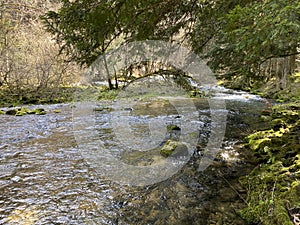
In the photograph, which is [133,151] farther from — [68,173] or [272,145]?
[272,145]

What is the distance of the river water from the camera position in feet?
9.68

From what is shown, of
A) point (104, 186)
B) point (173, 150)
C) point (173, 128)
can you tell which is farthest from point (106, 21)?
point (173, 128)

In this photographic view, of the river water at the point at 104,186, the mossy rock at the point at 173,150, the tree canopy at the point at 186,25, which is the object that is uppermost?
the tree canopy at the point at 186,25

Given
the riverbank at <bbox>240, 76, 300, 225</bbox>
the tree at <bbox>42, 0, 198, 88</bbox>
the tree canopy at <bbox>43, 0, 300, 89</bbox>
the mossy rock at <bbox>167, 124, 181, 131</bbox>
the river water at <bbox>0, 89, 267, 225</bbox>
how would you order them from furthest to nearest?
the mossy rock at <bbox>167, 124, 181, 131</bbox>, the tree at <bbox>42, 0, 198, 88</bbox>, the tree canopy at <bbox>43, 0, 300, 89</bbox>, the river water at <bbox>0, 89, 267, 225</bbox>, the riverbank at <bbox>240, 76, 300, 225</bbox>

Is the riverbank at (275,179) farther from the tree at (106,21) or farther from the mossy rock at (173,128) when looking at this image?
the tree at (106,21)

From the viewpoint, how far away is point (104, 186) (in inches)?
145

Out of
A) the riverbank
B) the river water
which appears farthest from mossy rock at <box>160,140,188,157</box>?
the riverbank

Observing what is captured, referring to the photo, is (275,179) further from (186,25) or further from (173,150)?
(186,25)

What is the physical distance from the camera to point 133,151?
5160 mm

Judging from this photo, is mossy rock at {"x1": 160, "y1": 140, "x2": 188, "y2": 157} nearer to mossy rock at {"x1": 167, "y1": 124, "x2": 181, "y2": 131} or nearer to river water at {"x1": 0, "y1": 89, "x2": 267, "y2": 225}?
river water at {"x1": 0, "y1": 89, "x2": 267, "y2": 225}

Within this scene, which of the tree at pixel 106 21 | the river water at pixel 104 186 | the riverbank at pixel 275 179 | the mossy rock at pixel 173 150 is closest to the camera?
the riverbank at pixel 275 179

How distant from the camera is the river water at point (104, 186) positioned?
2.95 meters

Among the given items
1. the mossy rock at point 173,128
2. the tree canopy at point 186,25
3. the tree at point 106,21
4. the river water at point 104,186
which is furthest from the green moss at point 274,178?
the tree at point 106,21

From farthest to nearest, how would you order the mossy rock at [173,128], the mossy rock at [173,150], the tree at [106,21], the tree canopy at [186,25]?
the mossy rock at [173,128]
the mossy rock at [173,150]
the tree at [106,21]
the tree canopy at [186,25]
